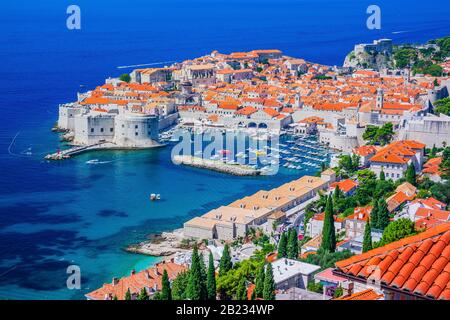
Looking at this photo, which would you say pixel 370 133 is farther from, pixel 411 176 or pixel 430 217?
pixel 430 217

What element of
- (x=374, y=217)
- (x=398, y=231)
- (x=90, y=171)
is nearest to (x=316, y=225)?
(x=374, y=217)

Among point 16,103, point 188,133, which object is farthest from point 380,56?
point 16,103

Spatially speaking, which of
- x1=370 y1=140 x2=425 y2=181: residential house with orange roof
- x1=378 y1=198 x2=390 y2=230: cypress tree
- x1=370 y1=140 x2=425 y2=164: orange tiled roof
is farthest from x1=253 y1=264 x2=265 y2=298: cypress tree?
x1=370 y1=140 x2=425 y2=164: orange tiled roof

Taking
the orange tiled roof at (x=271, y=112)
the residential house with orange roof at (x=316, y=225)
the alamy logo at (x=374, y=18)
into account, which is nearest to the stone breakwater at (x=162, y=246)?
the residential house with orange roof at (x=316, y=225)

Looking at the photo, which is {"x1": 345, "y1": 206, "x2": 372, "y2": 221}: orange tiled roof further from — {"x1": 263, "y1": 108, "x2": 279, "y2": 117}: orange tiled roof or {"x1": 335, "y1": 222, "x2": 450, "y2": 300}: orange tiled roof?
{"x1": 263, "y1": 108, "x2": 279, "y2": 117}: orange tiled roof

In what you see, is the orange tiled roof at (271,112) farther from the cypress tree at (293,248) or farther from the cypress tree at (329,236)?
the cypress tree at (293,248)
